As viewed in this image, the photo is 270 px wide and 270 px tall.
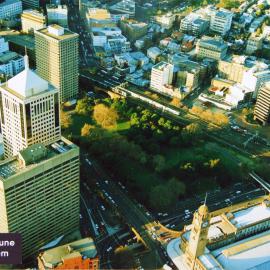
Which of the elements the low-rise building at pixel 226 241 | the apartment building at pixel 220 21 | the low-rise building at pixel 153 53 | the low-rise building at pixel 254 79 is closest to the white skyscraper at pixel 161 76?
the low-rise building at pixel 153 53

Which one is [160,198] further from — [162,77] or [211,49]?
[211,49]

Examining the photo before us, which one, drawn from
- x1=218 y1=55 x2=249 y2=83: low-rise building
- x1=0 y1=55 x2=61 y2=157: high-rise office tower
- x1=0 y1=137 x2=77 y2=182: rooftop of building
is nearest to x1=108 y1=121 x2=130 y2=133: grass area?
x1=0 y1=55 x2=61 y2=157: high-rise office tower

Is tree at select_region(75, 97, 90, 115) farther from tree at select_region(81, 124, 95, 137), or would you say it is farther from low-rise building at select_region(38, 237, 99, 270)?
low-rise building at select_region(38, 237, 99, 270)

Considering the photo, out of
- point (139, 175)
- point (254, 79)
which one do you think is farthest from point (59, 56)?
point (254, 79)

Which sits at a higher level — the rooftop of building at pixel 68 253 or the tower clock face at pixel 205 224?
the tower clock face at pixel 205 224

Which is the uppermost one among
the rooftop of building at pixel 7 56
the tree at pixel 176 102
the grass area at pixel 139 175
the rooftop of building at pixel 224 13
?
the rooftop of building at pixel 224 13

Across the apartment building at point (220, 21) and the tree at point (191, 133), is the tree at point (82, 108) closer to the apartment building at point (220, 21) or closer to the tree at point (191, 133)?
the tree at point (191, 133)

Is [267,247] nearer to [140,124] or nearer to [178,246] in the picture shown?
[178,246]
